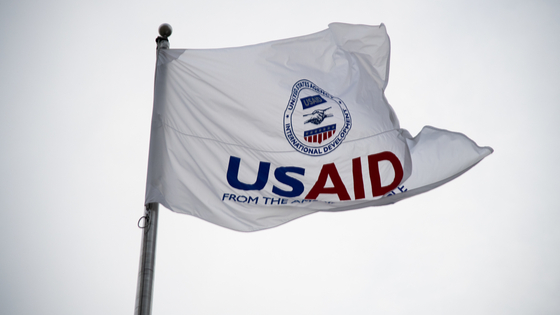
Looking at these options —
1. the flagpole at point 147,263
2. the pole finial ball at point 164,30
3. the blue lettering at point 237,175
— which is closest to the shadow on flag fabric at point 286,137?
the blue lettering at point 237,175

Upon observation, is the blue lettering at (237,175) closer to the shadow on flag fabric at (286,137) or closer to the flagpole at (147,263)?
the shadow on flag fabric at (286,137)

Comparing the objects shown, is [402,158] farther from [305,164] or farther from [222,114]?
[222,114]

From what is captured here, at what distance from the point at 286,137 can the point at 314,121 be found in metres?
0.52

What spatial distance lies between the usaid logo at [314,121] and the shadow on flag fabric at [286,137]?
2 centimetres

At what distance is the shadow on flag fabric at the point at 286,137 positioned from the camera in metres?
7.08

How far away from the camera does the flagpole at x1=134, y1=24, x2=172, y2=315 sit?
5.58 meters

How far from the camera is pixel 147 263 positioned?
582 centimetres

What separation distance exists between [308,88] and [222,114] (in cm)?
147

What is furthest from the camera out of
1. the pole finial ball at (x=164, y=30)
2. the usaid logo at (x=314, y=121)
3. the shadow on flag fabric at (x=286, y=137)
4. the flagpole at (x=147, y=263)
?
the usaid logo at (x=314, y=121)

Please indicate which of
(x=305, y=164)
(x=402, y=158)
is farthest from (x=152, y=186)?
(x=402, y=158)

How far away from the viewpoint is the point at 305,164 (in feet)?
25.1

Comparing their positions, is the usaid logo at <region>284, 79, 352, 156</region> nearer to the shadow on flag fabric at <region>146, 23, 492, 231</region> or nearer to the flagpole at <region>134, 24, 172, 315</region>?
the shadow on flag fabric at <region>146, 23, 492, 231</region>

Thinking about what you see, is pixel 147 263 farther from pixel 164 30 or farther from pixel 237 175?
pixel 164 30

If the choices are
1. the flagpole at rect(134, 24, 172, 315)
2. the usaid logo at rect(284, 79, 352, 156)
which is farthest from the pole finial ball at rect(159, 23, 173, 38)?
the flagpole at rect(134, 24, 172, 315)
